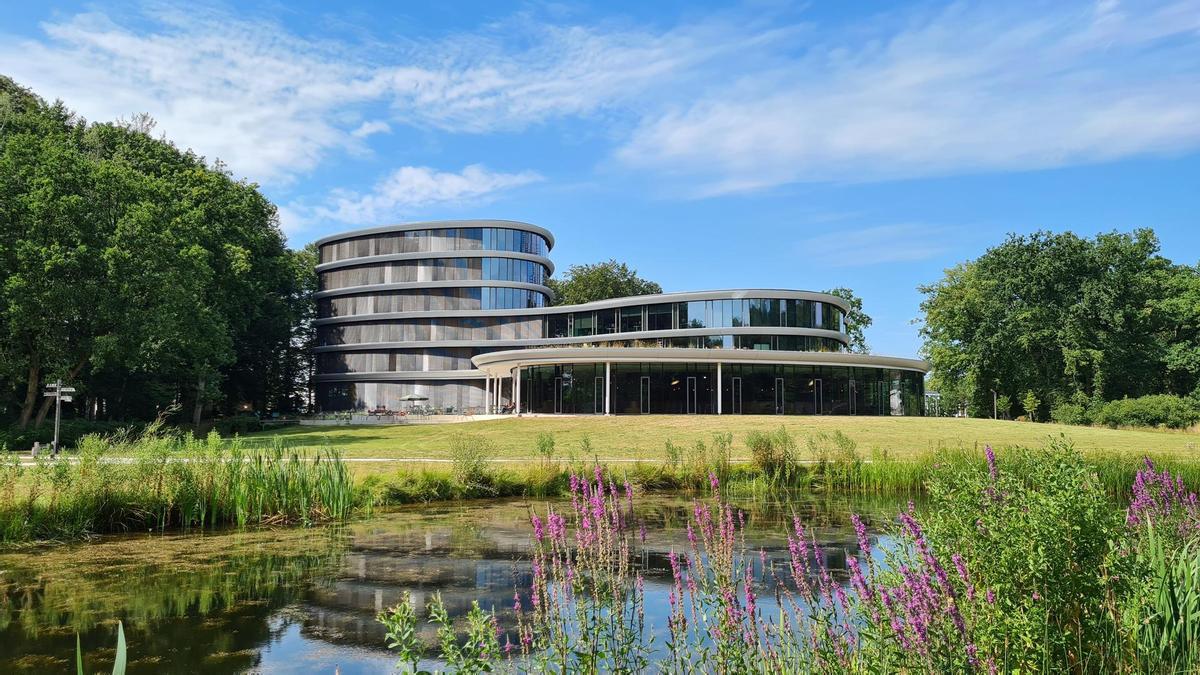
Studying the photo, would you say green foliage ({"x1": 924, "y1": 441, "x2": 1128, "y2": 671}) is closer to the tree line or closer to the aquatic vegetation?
the aquatic vegetation

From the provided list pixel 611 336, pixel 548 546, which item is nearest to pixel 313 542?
pixel 548 546

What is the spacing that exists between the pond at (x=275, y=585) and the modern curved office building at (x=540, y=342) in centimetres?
3027

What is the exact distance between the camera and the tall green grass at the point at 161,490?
1385cm

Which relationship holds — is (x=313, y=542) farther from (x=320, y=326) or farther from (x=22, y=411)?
(x=320, y=326)

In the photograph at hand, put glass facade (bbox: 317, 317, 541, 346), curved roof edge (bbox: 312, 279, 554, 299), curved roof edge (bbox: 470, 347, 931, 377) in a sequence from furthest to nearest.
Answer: curved roof edge (bbox: 312, 279, 554, 299)
glass facade (bbox: 317, 317, 541, 346)
curved roof edge (bbox: 470, 347, 931, 377)

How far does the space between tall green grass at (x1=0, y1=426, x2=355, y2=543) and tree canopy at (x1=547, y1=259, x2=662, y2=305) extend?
63.1 m

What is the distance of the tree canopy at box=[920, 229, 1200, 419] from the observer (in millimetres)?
55875

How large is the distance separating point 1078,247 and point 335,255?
63.7 m

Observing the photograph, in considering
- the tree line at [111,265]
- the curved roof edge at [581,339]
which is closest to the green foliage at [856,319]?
the curved roof edge at [581,339]

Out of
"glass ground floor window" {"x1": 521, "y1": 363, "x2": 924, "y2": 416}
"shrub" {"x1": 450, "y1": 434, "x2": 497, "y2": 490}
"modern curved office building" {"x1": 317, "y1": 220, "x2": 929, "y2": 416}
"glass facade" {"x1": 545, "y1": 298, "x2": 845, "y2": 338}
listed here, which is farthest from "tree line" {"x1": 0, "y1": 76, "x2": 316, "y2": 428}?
"glass facade" {"x1": 545, "y1": 298, "x2": 845, "y2": 338}

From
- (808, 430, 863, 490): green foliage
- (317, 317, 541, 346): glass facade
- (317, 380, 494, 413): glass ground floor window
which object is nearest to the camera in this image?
(808, 430, 863, 490): green foliage

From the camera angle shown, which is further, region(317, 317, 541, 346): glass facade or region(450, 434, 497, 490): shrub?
region(317, 317, 541, 346): glass facade

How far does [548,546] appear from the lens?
12.4 meters

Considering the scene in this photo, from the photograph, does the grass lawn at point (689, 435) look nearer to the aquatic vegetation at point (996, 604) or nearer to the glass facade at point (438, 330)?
the aquatic vegetation at point (996, 604)
